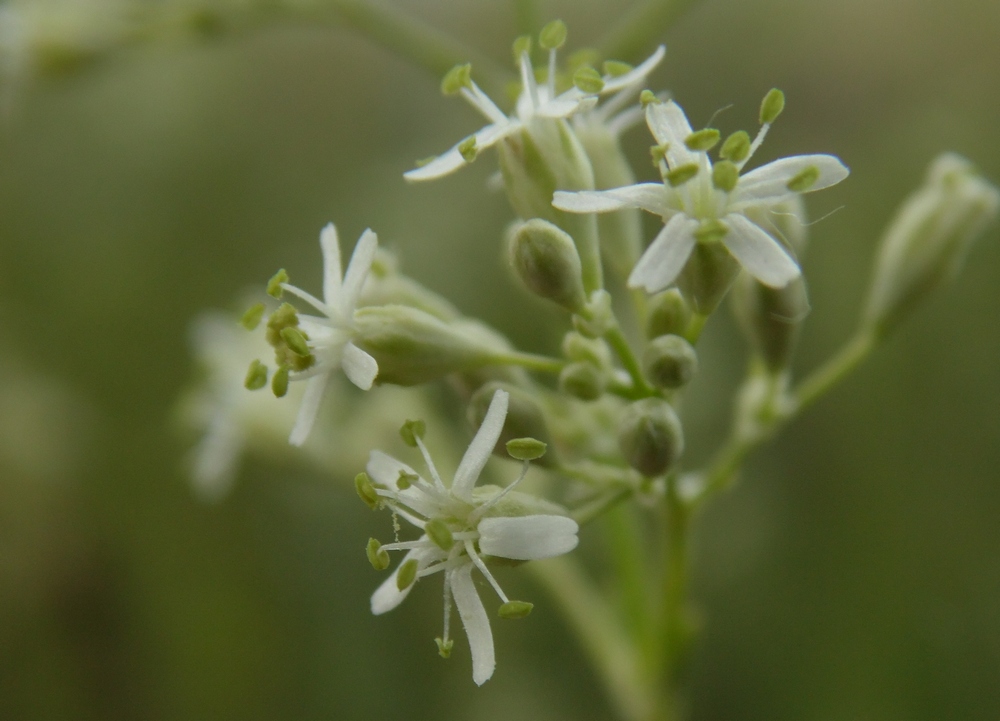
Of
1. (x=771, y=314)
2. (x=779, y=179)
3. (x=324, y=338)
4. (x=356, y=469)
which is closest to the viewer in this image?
(x=779, y=179)

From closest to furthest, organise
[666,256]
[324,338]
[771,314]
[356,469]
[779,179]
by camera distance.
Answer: [666,256], [779,179], [324,338], [771,314], [356,469]

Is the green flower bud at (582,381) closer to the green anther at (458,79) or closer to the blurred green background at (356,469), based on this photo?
the green anther at (458,79)

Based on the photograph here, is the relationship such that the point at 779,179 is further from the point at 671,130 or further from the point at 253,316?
the point at 253,316

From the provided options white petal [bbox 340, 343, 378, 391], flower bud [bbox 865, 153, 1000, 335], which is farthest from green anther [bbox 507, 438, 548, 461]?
flower bud [bbox 865, 153, 1000, 335]

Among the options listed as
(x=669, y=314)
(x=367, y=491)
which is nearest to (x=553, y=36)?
(x=669, y=314)

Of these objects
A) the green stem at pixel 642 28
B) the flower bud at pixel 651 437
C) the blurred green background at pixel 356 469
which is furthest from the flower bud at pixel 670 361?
the blurred green background at pixel 356 469

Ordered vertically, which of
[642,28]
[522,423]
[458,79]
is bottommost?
[522,423]

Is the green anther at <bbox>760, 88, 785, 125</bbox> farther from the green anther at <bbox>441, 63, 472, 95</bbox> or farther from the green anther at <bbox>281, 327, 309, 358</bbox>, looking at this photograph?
the green anther at <bbox>281, 327, 309, 358</bbox>

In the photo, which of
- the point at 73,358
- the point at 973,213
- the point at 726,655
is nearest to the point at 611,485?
the point at 973,213
